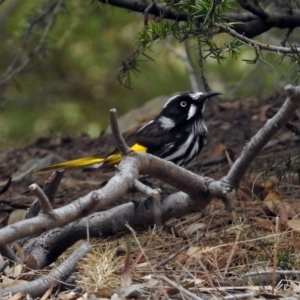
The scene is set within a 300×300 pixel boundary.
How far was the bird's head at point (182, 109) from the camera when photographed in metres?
5.50

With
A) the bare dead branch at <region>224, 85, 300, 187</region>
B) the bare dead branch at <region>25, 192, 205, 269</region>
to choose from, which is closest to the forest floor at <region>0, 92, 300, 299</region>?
the bare dead branch at <region>25, 192, 205, 269</region>

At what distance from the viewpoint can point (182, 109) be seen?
5.60 m

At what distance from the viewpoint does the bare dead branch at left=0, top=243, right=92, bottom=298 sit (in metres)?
3.27

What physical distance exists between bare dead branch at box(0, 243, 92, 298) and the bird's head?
78.0 inches


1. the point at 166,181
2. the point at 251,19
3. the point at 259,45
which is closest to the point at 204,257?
the point at 166,181

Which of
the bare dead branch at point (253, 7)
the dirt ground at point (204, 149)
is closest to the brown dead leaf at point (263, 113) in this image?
the dirt ground at point (204, 149)

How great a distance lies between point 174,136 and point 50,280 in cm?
210

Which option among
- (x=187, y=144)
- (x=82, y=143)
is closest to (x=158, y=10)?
(x=187, y=144)

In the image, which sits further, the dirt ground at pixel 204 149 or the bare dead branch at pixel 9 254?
the dirt ground at pixel 204 149

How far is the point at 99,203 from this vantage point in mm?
2797

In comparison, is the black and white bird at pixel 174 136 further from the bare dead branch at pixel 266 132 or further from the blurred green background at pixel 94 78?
the blurred green background at pixel 94 78

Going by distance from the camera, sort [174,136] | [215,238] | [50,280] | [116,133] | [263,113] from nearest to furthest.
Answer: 1. [116,133]
2. [50,280]
3. [215,238]
4. [174,136]
5. [263,113]

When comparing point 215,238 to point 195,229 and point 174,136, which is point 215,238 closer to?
point 195,229

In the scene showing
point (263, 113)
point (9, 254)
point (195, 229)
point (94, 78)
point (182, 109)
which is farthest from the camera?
point (94, 78)
